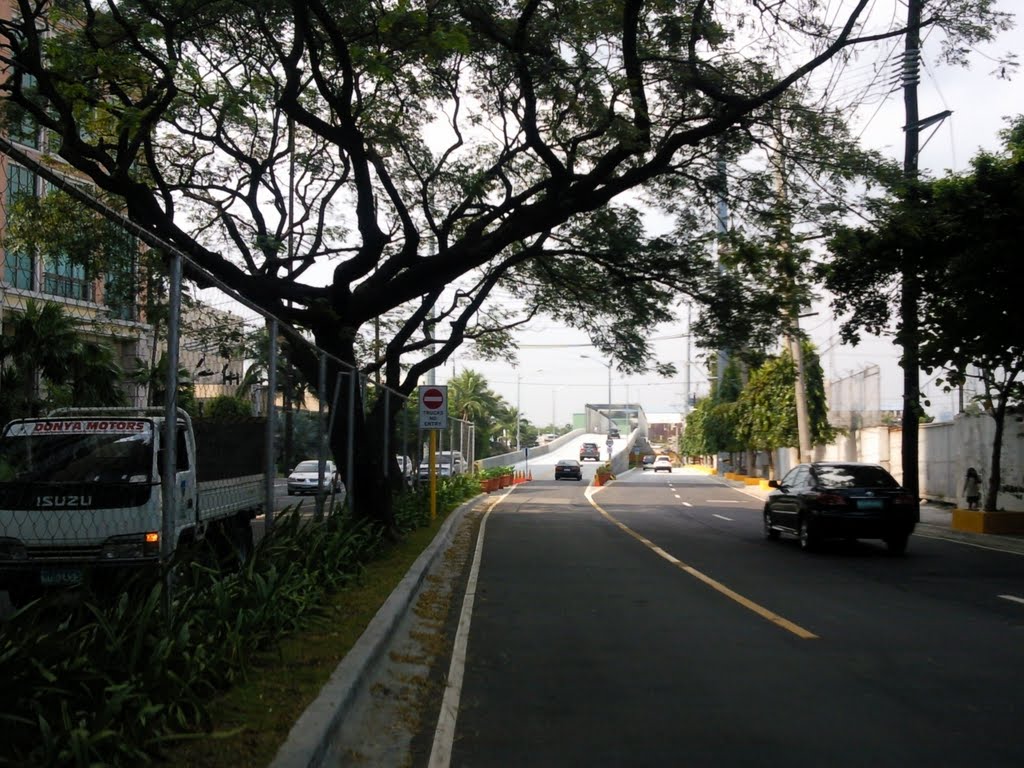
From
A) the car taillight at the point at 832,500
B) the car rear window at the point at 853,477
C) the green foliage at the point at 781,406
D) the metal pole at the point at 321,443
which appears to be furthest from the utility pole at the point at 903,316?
the green foliage at the point at 781,406

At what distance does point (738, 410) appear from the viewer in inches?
2101

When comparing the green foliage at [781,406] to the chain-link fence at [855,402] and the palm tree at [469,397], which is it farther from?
the palm tree at [469,397]

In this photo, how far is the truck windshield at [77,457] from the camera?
802cm

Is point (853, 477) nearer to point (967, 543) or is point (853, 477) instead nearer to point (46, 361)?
point (967, 543)

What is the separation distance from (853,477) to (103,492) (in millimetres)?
12338

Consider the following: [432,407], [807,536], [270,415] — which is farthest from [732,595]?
[432,407]

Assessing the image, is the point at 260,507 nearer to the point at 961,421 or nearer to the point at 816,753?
the point at 816,753

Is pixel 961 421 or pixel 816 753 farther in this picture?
pixel 961 421

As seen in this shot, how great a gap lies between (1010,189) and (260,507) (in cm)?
1157

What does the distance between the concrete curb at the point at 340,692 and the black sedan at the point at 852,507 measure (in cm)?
801

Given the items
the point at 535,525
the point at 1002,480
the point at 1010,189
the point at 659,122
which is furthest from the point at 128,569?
the point at 1002,480

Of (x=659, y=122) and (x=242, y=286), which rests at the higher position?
(x=659, y=122)

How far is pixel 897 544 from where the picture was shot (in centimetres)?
1588

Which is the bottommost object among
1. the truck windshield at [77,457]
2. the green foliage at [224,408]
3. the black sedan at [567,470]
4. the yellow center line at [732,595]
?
the black sedan at [567,470]
